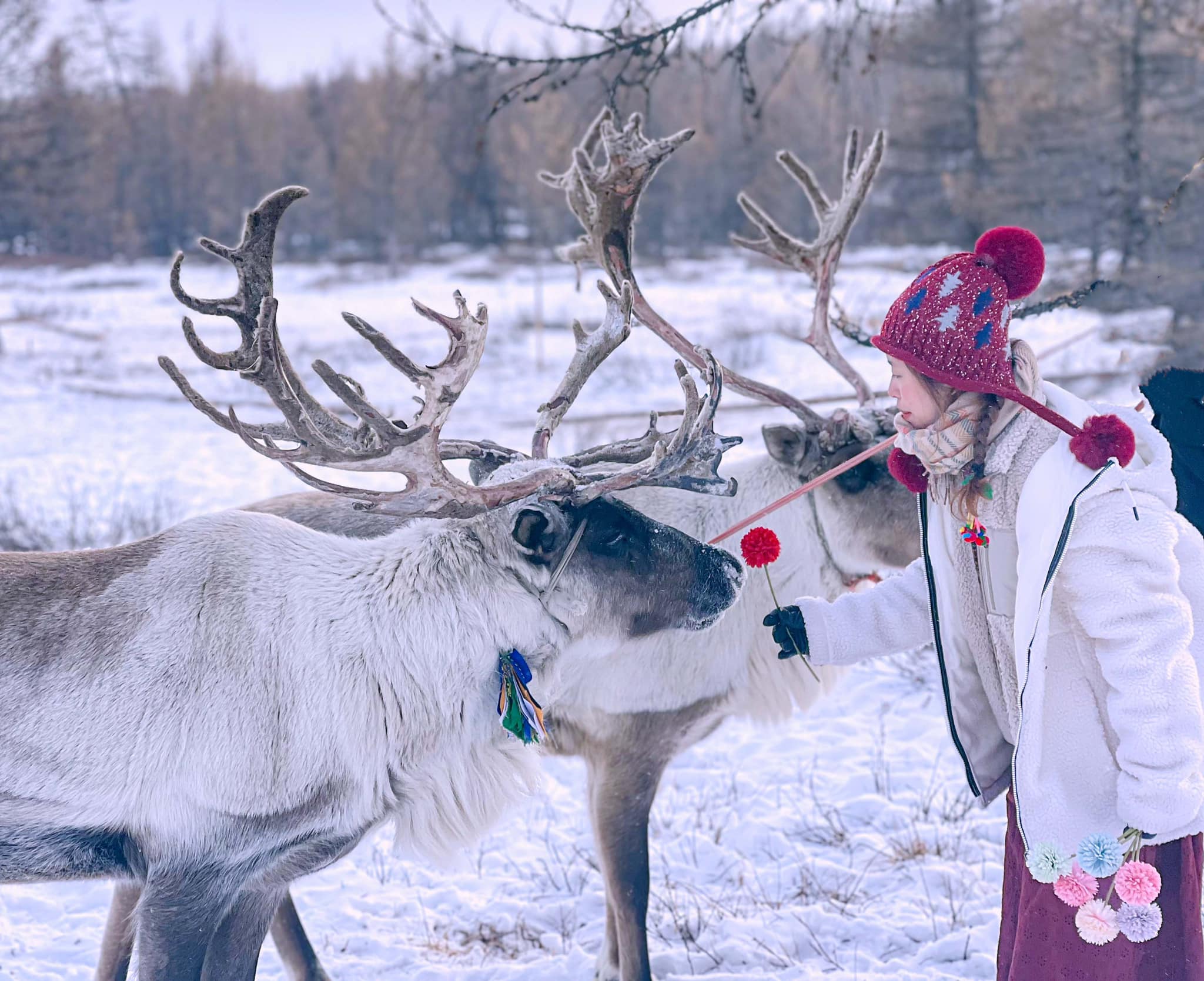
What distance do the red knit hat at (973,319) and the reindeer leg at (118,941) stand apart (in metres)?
2.49

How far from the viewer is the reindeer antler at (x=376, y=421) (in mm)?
2402

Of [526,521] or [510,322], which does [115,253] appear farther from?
[526,521]

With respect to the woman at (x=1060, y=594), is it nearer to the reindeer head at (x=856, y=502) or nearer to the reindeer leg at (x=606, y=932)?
the reindeer head at (x=856, y=502)

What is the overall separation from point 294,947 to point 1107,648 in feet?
7.94

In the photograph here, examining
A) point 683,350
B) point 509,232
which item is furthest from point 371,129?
point 683,350

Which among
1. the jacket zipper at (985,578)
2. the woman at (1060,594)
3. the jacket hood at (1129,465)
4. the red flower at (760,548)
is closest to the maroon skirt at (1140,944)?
the woman at (1060,594)

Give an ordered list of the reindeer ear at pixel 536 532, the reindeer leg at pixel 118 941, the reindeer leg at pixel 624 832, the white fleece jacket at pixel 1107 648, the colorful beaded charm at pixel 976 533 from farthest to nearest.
A: the reindeer leg at pixel 624 832 → the reindeer leg at pixel 118 941 → the reindeer ear at pixel 536 532 → the colorful beaded charm at pixel 976 533 → the white fleece jacket at pixel 1107 648

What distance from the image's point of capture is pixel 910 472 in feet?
7.62

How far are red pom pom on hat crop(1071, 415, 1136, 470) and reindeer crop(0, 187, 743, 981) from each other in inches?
36.8

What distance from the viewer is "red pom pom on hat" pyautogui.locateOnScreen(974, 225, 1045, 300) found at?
80.4 inches

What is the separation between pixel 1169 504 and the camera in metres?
1.96

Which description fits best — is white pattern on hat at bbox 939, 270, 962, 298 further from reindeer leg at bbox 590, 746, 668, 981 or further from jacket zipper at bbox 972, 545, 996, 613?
reindeer leg at bbox 590, 746, 668, 981

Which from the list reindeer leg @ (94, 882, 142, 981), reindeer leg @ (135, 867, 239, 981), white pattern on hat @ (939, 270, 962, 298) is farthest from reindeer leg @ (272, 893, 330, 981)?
white pattern on hat @ (939, 270, 962, 298)

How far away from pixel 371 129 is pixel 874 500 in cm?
3225
